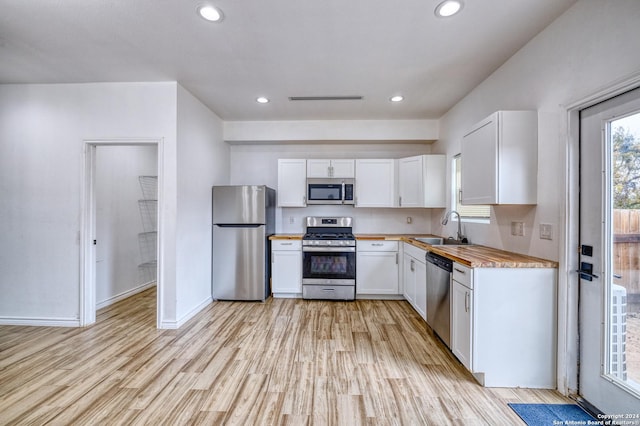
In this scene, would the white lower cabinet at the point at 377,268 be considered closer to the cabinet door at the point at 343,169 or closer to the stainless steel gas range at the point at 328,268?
the stainless steel gas range at the point at 328,268

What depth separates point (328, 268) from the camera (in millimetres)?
3789

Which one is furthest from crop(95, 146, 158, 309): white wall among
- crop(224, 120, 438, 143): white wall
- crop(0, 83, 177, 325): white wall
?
crop(224, 120, 438, 143): white wall

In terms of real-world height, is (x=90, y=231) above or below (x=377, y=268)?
above

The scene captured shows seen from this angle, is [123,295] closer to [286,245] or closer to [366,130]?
[286,245]

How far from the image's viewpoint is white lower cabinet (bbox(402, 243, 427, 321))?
3.00 meters

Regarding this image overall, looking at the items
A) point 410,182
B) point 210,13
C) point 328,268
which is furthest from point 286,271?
point 210,13

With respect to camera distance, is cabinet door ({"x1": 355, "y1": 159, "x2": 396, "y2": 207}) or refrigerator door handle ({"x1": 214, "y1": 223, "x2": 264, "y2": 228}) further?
cabinet door ({"x1": 355, "y1": 159, "x2": 396, "y2": 207})

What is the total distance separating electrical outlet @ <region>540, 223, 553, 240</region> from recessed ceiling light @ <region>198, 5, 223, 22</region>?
2.78 meters

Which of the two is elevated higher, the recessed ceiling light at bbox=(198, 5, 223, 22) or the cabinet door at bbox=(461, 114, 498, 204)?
the recessed ceiling light at bbox=(198, 5, 223, 22)

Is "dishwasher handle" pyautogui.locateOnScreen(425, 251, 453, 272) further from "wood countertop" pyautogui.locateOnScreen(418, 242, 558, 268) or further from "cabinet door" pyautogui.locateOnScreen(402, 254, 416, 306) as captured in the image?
"cabinet door" pyautogui.locateOnScreen(402, 254, 416, 306)

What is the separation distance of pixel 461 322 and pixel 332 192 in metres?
2.51

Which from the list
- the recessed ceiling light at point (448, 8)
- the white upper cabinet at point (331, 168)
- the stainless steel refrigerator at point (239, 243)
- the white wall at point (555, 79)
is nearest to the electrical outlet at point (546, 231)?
the white wall at point (555, 79)

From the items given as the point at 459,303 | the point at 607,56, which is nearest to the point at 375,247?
the point at 459,303

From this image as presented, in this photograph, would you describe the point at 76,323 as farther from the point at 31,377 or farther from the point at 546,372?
the point at 546,372
